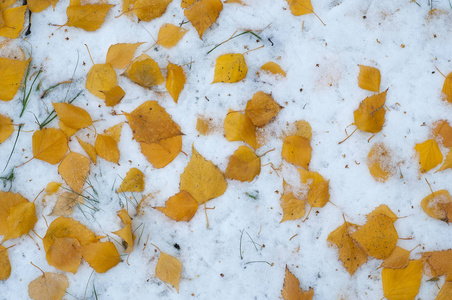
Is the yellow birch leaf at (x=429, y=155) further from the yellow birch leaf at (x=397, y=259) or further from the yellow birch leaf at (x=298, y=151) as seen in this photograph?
the yellow birch leaf at (x=298, y=151)

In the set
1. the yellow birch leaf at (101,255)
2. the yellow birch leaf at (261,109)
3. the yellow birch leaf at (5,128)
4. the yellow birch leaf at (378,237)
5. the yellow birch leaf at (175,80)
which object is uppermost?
the yellow birch leaf at (175,80)

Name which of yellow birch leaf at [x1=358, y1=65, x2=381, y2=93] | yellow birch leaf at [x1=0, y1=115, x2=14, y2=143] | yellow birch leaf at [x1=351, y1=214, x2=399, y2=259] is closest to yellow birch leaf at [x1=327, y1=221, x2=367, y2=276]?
yellow birch leaf at [x1=351, y1=214, x2=399, y2=259]

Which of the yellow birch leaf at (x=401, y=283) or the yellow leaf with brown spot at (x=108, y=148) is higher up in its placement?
the yellow leaf with brown spot at (x=108, y=148)

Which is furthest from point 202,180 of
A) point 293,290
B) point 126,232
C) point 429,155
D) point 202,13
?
point 429,155

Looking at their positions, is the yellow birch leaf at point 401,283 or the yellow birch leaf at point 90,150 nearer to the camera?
the yellow birch leaf at point 401,283

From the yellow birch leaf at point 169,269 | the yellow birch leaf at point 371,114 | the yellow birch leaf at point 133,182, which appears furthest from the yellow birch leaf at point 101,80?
the yellow birch leaf at point 371,114

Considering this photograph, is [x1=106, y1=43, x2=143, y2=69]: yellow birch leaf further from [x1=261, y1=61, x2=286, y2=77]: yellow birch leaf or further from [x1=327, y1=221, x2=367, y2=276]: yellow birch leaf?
[x1=327, y1=221, x2=367, y2=276]: yellow birch leaf

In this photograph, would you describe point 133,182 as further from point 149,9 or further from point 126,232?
point 149,9
